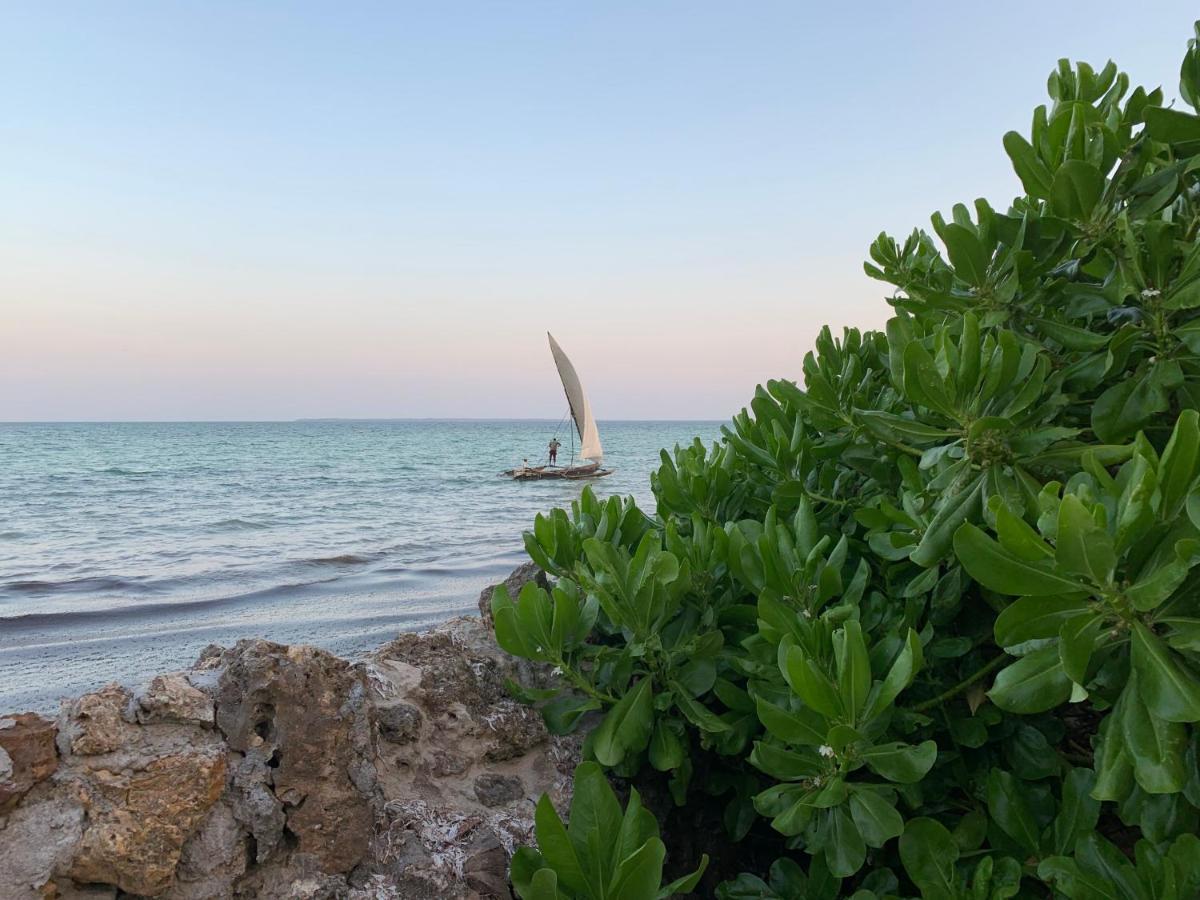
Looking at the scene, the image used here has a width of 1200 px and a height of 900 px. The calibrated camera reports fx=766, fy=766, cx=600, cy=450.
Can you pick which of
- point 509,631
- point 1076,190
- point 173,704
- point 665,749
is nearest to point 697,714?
point 665,749

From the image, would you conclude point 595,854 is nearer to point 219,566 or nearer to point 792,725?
point 792,725

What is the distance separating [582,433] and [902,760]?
33.5 m

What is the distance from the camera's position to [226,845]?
138cm

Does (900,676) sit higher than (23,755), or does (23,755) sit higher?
(900,676)

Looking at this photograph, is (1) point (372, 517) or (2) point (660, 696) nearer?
(2) point (660, 696)

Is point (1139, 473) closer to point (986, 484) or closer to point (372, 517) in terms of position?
point (986, 484)

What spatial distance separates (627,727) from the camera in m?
1.46

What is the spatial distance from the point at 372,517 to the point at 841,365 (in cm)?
1614

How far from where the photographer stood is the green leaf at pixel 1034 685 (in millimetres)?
1012

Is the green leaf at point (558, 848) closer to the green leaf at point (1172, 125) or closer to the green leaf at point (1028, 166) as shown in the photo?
the green leaf at point (1028, 166)

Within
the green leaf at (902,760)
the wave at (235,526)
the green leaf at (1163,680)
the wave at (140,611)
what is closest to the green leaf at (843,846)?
the green leaf at (902,760)

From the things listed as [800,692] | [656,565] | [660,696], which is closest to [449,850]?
[660,696]

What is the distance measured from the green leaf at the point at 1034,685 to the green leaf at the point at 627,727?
2.16 ft

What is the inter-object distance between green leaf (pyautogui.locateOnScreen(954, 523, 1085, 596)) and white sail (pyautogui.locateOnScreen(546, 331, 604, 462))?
30.5 metres
